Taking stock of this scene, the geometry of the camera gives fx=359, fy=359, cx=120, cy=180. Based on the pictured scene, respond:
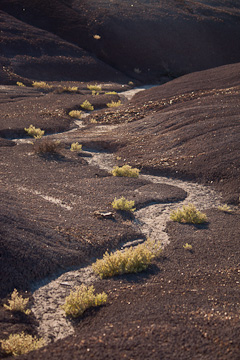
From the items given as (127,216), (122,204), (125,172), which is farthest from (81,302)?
(125,172)

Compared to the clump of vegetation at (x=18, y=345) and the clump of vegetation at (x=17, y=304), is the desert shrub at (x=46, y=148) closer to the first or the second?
the clump of vegetation at (x=17, y=304)

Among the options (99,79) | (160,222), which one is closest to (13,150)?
(160,222)

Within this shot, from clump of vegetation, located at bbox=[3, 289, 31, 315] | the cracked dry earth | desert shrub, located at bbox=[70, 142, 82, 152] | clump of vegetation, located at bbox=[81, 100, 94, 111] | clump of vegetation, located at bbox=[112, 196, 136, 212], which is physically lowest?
the cracked dry earth

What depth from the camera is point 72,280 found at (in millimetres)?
6191

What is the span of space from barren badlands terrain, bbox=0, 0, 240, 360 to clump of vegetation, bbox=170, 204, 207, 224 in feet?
0.81

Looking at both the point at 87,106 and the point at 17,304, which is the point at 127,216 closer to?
the point at 17,304

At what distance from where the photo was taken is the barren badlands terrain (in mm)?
4203

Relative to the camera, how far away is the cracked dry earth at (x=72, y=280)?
503 cm

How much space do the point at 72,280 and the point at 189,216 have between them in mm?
3521

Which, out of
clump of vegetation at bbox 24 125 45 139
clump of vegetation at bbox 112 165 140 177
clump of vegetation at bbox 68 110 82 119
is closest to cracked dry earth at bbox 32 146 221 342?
clump of vegetation at bbox 112 165 140 177

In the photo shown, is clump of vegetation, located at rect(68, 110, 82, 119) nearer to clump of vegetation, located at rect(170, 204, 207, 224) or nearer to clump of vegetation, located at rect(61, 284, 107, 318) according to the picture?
clump of vegetation, located at rect(170, 204, 207, 224)

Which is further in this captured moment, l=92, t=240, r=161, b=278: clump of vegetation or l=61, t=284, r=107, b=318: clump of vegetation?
l=92, t=240, r=161, b=278: clump of vegetation

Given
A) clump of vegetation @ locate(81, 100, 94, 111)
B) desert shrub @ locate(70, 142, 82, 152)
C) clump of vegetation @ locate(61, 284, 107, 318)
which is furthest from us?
clump of vegetation @ locate(81, 100, 94, 111)

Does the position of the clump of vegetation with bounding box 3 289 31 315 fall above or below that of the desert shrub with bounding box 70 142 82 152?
below
